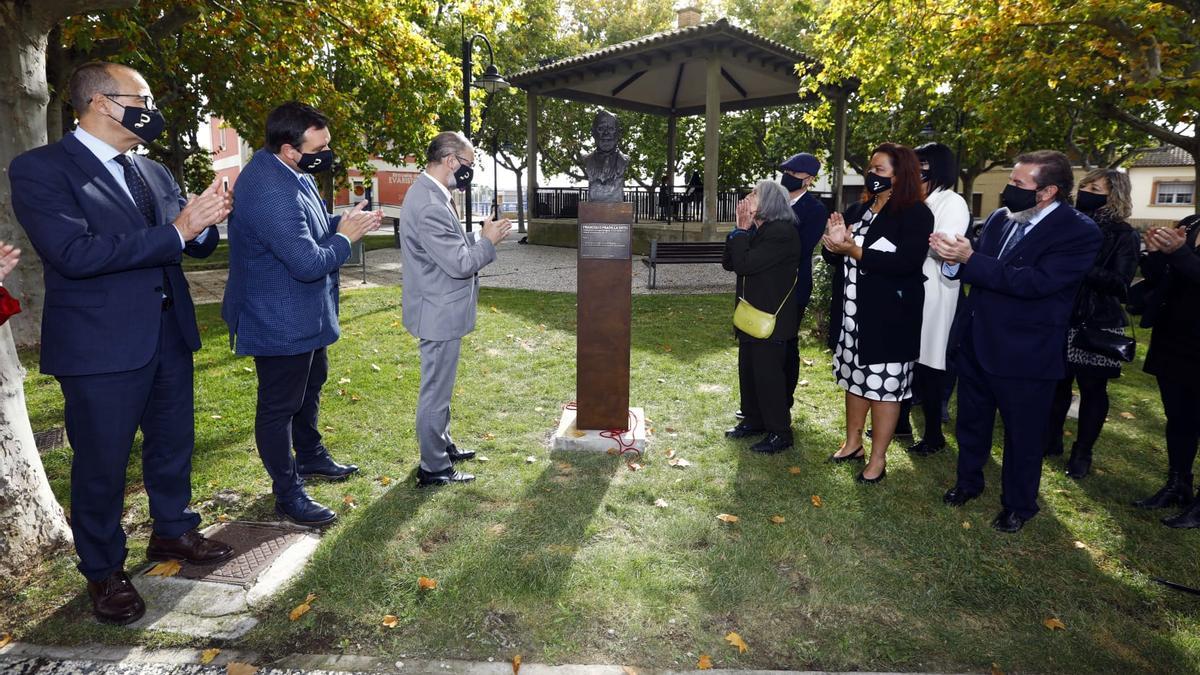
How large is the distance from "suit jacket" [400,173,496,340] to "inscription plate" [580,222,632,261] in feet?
2.80

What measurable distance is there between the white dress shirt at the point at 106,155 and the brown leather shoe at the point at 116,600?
1485 mm

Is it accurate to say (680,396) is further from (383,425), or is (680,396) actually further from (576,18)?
(576,18)

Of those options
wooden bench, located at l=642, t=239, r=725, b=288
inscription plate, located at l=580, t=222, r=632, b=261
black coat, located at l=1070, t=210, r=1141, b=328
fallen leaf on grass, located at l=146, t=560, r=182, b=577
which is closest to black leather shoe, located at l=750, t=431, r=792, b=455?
inscription plate, located at l=580, t=222, r=632, b=261

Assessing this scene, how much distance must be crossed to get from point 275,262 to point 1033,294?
153 inches

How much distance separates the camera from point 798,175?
5109 millimetres

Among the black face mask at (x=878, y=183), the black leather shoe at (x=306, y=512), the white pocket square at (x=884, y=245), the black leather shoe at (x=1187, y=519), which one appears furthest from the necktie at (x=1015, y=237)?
the black leather shoe at (x=306, y=512)

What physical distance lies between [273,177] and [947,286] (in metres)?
4.30

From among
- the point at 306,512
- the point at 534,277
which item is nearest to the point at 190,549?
the point at 306,512

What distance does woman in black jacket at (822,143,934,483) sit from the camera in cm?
401

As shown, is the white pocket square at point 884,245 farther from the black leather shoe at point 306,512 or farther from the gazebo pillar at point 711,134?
the gazebo pillar at point 711,134

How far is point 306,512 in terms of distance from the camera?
3.88 meters

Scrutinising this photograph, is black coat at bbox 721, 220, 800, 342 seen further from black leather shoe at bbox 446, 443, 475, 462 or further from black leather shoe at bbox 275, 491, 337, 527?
black leather shoe at bbox 275, 491, 337, 527

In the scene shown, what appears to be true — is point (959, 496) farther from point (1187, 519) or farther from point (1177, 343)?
point (1177, 343)

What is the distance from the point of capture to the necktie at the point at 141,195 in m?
3.02
